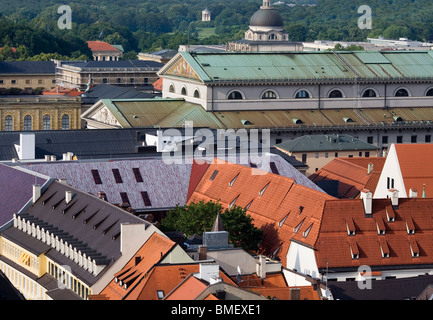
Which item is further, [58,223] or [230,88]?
[230,88]

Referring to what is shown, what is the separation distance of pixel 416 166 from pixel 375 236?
1861cm

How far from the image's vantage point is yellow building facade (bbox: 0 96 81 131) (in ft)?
431

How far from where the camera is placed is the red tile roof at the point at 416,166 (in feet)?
246

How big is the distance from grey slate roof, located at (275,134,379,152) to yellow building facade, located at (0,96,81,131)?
105 feet

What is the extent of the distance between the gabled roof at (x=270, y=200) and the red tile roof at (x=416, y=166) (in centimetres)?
1026

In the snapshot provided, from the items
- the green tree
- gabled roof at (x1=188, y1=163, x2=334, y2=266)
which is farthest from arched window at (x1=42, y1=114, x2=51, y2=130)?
the green tree

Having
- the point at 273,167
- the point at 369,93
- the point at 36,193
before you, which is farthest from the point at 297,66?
the point at 36,193

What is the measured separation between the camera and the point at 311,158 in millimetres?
108000

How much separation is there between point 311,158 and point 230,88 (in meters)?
13.4

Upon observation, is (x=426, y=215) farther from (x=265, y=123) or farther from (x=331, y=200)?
(x=265, y=123)

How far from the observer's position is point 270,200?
66438 mm

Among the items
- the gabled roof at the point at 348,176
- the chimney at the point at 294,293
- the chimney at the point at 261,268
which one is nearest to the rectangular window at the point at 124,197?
the gabled roof at the point at 348,176

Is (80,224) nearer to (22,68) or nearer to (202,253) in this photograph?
(202,253)
